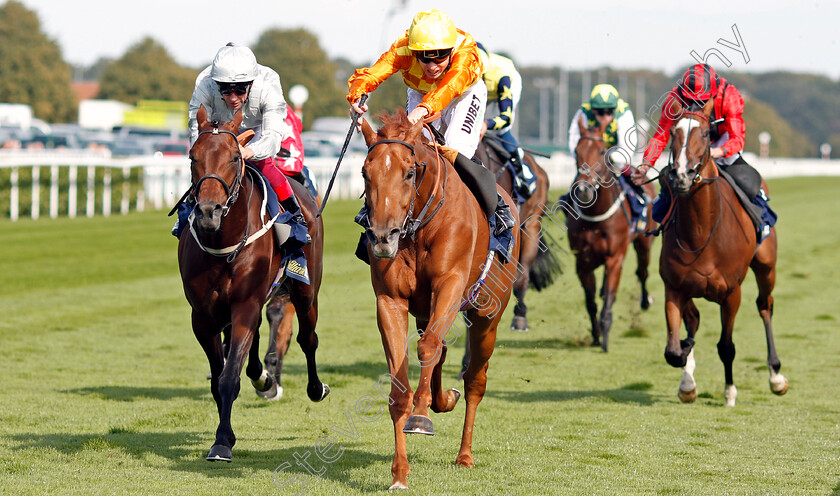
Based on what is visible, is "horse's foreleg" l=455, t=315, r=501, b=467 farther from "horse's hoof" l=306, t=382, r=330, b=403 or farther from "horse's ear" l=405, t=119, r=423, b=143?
"horse's hoof" l=306, t=382, r=330, b=403

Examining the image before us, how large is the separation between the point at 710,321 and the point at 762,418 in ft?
16.3

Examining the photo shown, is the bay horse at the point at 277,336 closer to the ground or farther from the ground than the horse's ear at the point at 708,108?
closer to the ground

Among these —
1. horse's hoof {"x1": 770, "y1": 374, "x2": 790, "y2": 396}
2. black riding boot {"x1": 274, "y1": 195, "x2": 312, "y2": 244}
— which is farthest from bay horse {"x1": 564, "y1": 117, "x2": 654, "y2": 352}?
black riding boot {"x1": 274, "y1": 195, "x2": 312, "y2": 244}

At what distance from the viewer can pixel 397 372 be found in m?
4.71

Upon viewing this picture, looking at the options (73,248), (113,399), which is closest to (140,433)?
(113,399)

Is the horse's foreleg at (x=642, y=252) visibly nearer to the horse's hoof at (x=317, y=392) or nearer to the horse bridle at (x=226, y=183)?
the horse's hoof at (x=317, y=392)

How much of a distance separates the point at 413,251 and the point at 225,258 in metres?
1.15

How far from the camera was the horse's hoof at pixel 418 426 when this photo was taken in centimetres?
460

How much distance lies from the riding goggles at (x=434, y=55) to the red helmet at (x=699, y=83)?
2.47 m

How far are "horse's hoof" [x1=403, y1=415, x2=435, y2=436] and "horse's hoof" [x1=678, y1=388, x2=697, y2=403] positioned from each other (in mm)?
3182

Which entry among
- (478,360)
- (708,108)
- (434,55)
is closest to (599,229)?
(708,108)

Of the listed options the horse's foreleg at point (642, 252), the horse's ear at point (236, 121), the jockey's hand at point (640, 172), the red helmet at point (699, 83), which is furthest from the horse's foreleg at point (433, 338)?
the horse's foreleg at point (642, 252)

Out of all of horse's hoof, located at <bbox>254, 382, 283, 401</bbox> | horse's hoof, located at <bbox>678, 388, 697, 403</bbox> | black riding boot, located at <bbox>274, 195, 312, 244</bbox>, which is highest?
black riding boot, located at <bbox>274, 195, 312, 244</bbox>

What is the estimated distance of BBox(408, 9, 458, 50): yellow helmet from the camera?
17.5 ft
